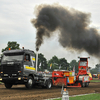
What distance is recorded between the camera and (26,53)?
1741cm

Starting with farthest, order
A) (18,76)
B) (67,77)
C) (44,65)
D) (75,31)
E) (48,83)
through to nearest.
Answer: (44,65) < (75,31) < (67,77) < (48,83) < (18,76)

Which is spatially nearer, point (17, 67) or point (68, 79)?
point (17, 67)

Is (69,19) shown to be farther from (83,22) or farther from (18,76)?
(18,76)

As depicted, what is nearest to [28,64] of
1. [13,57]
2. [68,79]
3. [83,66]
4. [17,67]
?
[17,67]

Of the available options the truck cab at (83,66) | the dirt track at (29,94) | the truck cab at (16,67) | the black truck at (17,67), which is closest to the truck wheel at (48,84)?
the black truck at (17,67)

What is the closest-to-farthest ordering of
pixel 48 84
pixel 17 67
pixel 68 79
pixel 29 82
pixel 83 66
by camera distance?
pixel 17 67
pixel 29 82
pixel 48 84
pixel 68 79
pixel 83 66

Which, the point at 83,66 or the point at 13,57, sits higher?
the point at 13,57

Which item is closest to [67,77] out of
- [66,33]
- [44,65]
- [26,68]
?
[26,68]

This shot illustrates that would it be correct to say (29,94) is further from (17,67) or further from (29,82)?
(29,82)

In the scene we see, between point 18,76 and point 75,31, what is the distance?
16.0 metres

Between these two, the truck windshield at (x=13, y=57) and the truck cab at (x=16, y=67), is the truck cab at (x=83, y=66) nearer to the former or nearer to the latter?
the truck cab at (x=16, y=67)

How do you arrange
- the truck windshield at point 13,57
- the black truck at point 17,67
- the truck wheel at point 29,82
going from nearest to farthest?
the black truck at point 17,67 < the truck windshield at point 13,57 < the truck wheel at point 29,82

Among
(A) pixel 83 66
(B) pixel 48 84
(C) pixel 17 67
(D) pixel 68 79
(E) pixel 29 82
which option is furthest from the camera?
(A) pixel 83 66

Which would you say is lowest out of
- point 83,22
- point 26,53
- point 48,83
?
point 48,83
